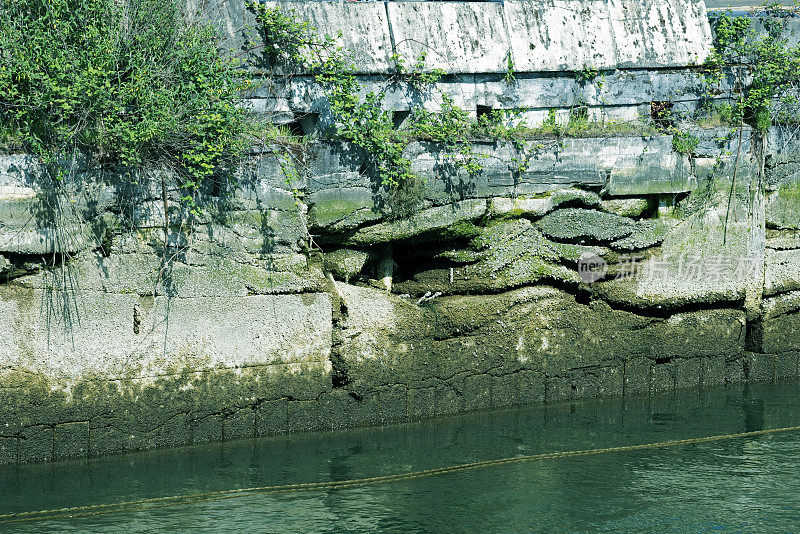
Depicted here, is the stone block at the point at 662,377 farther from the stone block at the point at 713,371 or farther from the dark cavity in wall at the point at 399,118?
the dark cavity in wall at the point at 399,118

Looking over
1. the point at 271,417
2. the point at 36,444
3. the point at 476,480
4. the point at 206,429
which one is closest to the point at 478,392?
the point at 476,480

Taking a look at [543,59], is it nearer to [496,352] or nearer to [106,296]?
[496,352]

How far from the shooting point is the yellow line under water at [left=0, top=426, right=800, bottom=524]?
4.35m

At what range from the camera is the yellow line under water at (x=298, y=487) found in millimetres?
4348

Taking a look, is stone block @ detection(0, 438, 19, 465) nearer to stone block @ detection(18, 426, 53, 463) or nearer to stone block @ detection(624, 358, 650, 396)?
stone block @ detection(18, 426, 53, 463)

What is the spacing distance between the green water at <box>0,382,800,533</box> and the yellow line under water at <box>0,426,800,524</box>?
55mm

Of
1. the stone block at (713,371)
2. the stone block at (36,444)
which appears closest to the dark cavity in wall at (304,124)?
the stone block at (36,444)

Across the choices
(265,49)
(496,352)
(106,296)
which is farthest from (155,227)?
(496,352)

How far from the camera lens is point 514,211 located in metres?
5.98

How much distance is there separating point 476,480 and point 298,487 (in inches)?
37.7

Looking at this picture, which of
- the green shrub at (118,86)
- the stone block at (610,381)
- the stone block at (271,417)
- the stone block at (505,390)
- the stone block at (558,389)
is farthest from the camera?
the stone block at (610,381)

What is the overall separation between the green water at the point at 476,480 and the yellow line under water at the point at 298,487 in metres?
0.05

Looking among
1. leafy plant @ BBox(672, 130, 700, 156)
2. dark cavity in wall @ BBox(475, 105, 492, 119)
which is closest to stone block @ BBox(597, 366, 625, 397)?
leafy plant @ BBox(672, 130, 700, 156)

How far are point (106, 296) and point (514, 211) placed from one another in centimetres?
266
